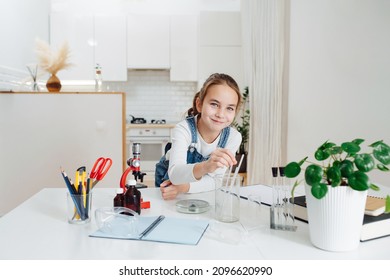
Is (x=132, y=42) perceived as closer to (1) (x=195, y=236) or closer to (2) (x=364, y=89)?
(2) (x=364, y=89)

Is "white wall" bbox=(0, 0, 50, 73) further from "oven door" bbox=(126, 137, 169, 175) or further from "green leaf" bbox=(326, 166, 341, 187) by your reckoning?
"green leaf" bbox=(326, 166, 341, 187)

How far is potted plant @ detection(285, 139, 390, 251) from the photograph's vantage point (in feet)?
2.49

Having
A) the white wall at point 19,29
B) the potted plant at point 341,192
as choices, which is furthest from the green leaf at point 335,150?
the white wall at point 19,29

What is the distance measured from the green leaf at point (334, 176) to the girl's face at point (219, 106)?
0.73 metres

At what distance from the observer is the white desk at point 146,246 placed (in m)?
0.77

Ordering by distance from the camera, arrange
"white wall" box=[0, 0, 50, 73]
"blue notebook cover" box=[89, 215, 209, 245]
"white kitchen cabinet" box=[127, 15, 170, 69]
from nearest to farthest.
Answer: "blue notebook cover" box=[89, 215, 209, 245] → "white wall" box=[0, 0, 50, 73] → "white kitchen cabinet" box=[127, 15, 170, 69]

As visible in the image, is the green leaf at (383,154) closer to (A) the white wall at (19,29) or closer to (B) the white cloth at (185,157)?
(B) the white cloth at (185,157)

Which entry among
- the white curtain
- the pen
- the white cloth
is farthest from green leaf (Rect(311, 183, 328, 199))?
the white curtain

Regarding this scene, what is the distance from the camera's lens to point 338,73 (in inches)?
122

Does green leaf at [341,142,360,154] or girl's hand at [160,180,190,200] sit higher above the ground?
green leaf at [341,142,360,154]

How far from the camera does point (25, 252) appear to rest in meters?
0.79

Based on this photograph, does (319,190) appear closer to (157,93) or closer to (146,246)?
(146,246)

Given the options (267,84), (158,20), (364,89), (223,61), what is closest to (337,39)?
(364,89)

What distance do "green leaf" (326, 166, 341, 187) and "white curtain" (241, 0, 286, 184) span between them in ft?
8.44
